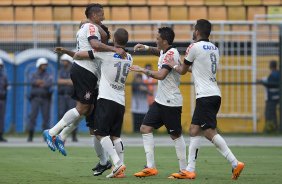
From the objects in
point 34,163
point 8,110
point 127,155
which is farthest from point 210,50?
point 8,110

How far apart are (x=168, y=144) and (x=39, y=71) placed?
408 centimetres

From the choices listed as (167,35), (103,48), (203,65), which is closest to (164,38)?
(167,35)

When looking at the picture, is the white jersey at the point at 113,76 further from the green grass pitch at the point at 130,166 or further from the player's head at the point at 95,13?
the green grass pitch at the point at 130,166

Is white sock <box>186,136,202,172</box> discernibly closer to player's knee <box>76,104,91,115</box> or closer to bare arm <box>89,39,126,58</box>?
bare arm <box>89,39,126,58</box>

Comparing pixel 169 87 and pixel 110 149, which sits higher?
pixel 169 87

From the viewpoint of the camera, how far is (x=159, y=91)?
1395 cm

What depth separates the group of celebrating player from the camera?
529 inches

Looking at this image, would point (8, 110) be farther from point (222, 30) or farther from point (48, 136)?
point (48, 136)

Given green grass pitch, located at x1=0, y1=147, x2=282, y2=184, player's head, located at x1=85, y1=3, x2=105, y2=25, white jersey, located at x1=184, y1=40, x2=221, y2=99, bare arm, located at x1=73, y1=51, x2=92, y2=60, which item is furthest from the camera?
player's head, located at x1=85, y1=3, x2=105, y2=25

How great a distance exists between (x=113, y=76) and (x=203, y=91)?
1.28m

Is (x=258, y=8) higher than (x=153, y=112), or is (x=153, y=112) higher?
(x=258, y=8)

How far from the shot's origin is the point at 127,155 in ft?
61.1

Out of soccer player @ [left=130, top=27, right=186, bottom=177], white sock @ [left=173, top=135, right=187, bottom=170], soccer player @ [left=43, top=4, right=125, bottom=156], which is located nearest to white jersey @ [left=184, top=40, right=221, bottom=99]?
soccer player @ [left=130, top=27, right=186, bottom=177]

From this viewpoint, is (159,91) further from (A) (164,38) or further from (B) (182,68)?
(A) (164,38)
